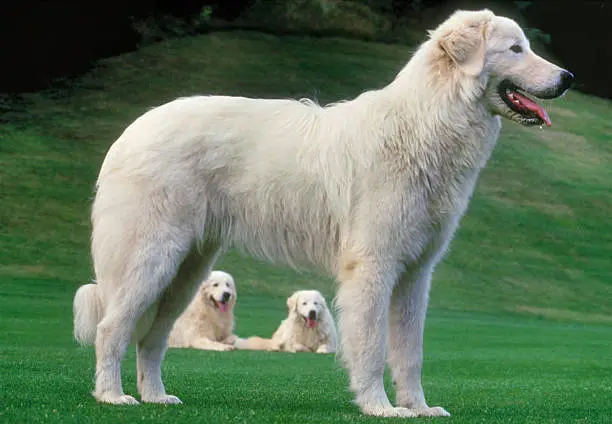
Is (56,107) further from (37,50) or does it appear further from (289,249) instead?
(289,249)

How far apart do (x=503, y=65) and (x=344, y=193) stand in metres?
1.12

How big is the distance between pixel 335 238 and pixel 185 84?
20.9m

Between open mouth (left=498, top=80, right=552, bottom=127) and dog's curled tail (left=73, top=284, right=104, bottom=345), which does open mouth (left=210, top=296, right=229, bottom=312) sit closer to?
dog's curled tail (left=73, top=284, right=104, bottom=345)

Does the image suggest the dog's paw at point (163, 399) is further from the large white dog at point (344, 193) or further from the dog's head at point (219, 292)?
the dog's head at point (219, 292)

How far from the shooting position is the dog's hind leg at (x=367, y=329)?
206 inches

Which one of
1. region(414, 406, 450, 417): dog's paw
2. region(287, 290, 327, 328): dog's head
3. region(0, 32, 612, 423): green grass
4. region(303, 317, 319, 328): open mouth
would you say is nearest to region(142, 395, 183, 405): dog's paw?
region(0, 32, 612, 423): green grass

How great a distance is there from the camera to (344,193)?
17.8 feet

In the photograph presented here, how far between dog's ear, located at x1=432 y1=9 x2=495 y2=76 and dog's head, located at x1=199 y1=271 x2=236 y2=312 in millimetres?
6475

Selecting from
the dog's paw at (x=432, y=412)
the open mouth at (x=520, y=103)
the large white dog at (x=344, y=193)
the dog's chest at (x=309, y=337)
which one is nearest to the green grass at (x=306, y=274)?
the dog's paw at (x=432, y=412)

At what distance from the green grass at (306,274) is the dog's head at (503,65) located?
5.65 ft

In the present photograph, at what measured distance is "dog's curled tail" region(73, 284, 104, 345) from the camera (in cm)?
565

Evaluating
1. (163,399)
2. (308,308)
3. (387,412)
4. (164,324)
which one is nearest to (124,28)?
(308,308)

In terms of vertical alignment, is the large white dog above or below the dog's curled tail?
above

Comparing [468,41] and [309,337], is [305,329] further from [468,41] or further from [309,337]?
[468,41]
